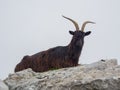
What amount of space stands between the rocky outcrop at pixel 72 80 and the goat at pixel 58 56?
734 centimetres

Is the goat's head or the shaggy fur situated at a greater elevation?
the goat's head

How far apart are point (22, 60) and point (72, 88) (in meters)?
10.2

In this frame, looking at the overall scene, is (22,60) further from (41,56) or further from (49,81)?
(49,81)

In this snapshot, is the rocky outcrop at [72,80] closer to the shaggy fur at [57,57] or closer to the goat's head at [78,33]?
the shaggy fur at [57,57]

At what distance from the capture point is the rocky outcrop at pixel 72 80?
9.80m

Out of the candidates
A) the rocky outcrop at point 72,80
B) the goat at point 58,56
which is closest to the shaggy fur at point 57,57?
the goat at point 58,56

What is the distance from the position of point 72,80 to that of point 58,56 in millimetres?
9431

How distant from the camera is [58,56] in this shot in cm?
1959

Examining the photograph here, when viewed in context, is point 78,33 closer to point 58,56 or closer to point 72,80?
point 58,56

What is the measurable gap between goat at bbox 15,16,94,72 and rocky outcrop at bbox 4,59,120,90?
24.1 feet

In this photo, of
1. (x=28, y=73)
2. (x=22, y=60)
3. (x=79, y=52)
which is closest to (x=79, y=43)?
(x=79, y=52)

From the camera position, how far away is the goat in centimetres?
1923

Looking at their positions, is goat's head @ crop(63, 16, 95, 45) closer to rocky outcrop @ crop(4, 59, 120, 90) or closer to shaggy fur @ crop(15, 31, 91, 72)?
shaggy fur @ crop(15, 31, 91, 72)

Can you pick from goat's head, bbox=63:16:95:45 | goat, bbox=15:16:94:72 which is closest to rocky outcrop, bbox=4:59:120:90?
goat, bbox=15:16:94:72
